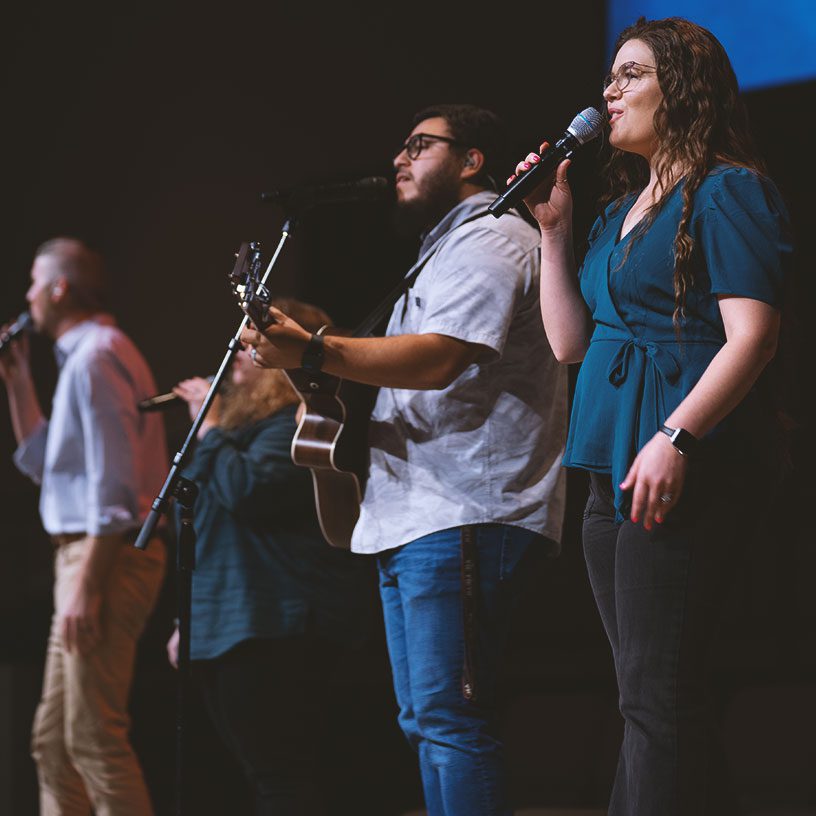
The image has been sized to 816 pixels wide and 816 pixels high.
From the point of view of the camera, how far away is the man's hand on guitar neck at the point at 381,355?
7.55 ft

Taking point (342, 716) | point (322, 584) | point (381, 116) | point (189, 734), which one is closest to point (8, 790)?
point (189, 734)

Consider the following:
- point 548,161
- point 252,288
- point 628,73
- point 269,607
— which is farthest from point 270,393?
point 628,73

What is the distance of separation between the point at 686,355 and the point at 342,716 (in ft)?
9.30

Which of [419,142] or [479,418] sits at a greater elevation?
[419,142]

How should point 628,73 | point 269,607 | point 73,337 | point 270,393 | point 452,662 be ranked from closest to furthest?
point 628,73 < point 452,662 < point 269,607 < point 270,393 < point 73,337

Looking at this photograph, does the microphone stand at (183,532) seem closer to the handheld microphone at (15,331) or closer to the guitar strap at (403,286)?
the guitar strap at (403,286)

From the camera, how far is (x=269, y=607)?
3014mm

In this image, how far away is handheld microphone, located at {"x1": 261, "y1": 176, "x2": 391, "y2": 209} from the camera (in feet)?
8.45

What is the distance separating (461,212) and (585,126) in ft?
2.19

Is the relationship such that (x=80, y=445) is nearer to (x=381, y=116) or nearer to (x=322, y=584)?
(x=322, y=584)

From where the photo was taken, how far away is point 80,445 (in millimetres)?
3574

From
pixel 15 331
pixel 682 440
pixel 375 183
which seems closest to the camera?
pixel 682 440

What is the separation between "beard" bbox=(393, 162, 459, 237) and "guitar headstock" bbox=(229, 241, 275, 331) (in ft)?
1.33

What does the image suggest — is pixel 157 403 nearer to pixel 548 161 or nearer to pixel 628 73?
pixel 548 161
